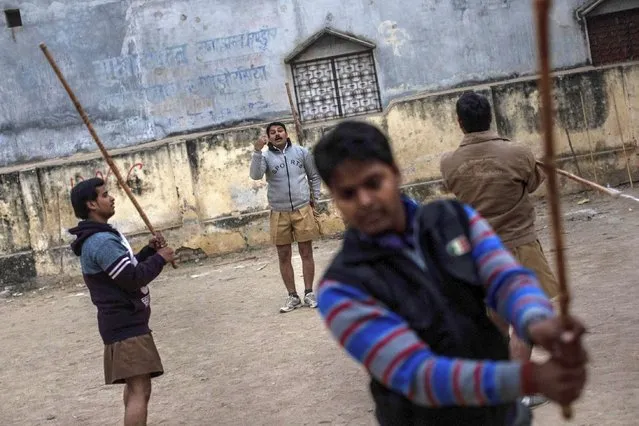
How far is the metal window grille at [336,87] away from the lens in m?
13.5

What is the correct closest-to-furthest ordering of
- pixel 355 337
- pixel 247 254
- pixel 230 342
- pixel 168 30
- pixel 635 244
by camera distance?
1. pixel 355 337
2. pixel 230 342
3. pixel 635 244
4. pixel 247 254
5. pixel 168 30

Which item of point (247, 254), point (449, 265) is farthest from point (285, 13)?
point (449, 265)

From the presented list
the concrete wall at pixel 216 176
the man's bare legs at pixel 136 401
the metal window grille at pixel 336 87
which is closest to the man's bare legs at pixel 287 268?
the man's bare legs at pixel 136 401

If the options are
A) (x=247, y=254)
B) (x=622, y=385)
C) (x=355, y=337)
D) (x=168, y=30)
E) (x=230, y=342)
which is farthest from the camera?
(x=168, y=30)

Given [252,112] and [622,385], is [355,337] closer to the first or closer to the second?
[622,385]

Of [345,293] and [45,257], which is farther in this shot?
[45,257]

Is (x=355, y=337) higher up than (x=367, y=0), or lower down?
lower down

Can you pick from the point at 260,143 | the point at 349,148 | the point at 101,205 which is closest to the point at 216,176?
the point at 260,143

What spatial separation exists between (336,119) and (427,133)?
4.86 feet

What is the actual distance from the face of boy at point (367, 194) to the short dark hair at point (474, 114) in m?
2.67

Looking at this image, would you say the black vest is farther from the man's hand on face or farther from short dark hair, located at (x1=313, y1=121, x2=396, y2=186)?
the man's hand on face

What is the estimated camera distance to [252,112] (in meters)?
13.3

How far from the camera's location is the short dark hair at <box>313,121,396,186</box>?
80.5 inches

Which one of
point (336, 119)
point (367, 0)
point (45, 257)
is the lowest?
point (45, 257)
